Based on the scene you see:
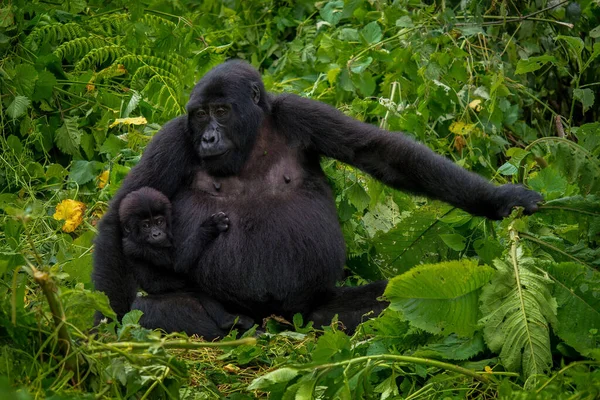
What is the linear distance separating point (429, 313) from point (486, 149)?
8.84 ft

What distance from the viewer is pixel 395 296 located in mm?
3523

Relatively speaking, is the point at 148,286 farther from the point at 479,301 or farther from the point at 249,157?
the point at 479,301

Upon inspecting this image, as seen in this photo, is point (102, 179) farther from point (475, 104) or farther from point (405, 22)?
point (475, 104)

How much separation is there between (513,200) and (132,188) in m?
1.84

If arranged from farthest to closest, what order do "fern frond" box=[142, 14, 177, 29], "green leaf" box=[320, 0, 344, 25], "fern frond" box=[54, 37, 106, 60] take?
"green leaf" box=[320, 0, 344, 25], "fern frond" box=[54, 37, 106, 60], "fern frond" box=[142, 14, 177, 29]

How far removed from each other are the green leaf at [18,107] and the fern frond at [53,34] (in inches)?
19.3

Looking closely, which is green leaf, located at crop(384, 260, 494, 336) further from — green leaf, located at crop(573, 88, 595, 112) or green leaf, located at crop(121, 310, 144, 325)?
green leaf, located at crop(573, 88, 595, 112)

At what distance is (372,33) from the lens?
6469 mm

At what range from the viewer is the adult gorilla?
4.71 meters

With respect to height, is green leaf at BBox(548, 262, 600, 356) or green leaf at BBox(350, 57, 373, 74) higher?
green leaf at BBox(548, 262, 600, 356)

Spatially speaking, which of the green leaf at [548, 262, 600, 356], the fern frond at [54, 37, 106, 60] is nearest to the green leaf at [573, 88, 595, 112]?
the green leaf at [548, 262, 600, 356]

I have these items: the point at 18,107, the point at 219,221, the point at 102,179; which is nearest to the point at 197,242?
the point at 219,221

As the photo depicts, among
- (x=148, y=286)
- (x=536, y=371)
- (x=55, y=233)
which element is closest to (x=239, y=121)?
(x=148, y=286)

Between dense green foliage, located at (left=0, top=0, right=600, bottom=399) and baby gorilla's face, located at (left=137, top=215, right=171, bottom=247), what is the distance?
0.47 meters
